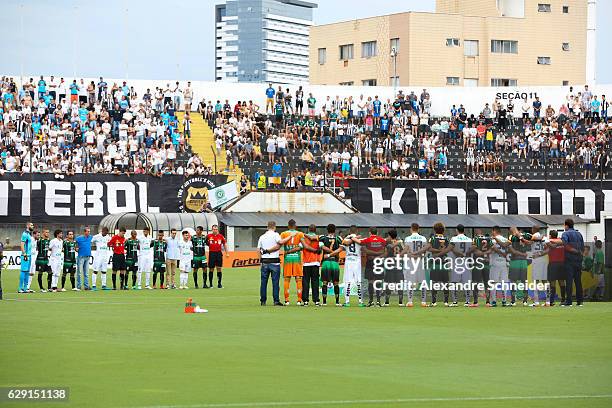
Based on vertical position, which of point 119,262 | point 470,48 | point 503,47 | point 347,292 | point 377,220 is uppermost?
point 503,47

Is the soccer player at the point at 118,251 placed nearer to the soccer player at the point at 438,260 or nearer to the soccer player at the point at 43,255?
the soccer player at the point at 43,255

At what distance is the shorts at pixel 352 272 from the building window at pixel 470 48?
68.8m

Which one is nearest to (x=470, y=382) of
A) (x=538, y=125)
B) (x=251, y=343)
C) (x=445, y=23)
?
(x=251, y=343)

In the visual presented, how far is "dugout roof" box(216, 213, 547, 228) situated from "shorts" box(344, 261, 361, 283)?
2682cm

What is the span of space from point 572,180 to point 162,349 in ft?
156

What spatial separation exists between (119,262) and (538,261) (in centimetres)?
1422

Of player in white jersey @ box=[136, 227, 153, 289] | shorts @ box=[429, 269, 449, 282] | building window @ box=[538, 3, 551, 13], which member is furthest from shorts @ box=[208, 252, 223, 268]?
building window @ box=[538, 3, 551, 13]

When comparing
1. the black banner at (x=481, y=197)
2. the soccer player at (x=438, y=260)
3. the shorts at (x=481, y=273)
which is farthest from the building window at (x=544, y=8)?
the soccer player at (x=438, y=260)

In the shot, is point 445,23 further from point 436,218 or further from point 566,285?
point 566,285

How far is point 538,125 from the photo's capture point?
227 ft

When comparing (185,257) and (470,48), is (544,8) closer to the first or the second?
(470,48)

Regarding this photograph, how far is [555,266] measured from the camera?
30891mm

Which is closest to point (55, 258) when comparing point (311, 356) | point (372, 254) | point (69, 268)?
point (69, 268)

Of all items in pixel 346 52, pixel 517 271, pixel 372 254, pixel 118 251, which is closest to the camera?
pixel 372 254
